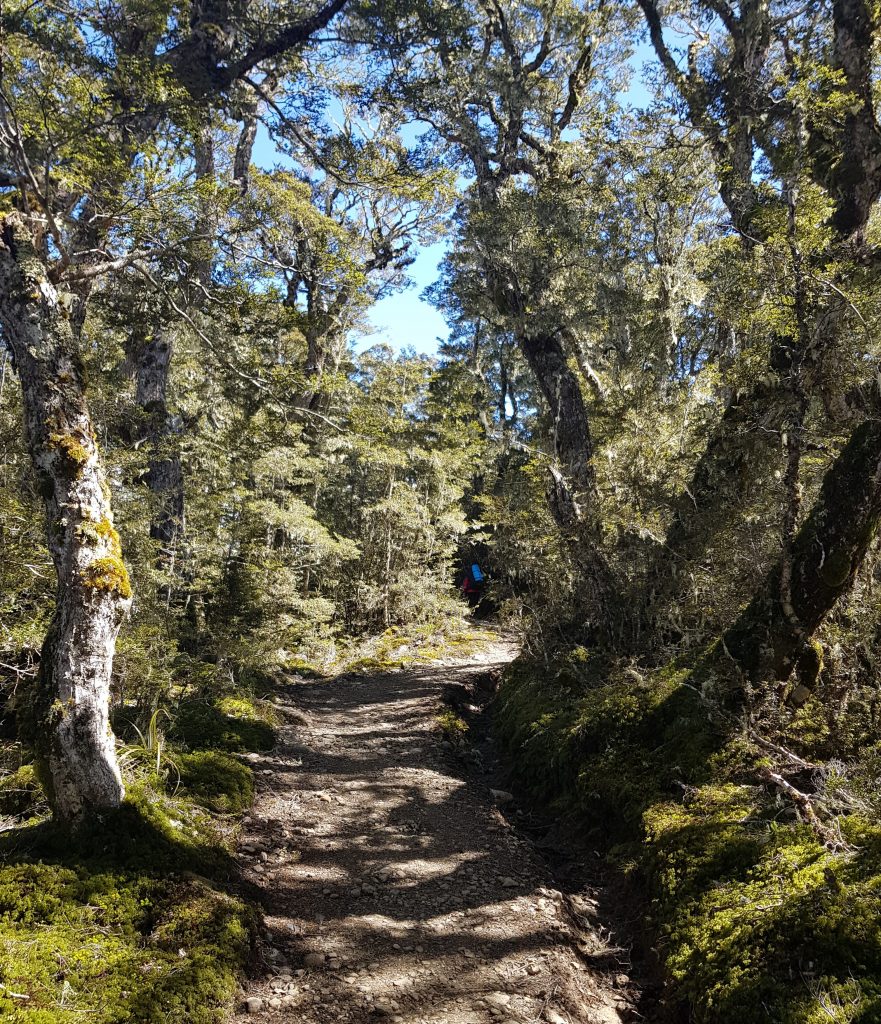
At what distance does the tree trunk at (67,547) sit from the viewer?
335 cm

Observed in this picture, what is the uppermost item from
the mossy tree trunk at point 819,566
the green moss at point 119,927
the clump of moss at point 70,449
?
the clump of moss at point 70,449

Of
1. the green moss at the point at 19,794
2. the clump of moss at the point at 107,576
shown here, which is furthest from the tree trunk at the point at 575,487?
the green moss at the point at 19,794

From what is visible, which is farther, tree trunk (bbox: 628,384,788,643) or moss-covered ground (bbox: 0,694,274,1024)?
tree trunk (bbox: 628,384,788,643)

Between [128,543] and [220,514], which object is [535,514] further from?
[128,543]

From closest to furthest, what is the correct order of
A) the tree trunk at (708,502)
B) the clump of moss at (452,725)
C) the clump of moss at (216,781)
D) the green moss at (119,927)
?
the green moss at (119,927), the clump of moss at (216,781), the tree trunk at (708,502), the clump of moss at (452,725)

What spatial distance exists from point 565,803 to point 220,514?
21.7ft

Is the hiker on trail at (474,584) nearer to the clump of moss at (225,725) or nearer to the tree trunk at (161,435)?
the tree trunk at (161,435)

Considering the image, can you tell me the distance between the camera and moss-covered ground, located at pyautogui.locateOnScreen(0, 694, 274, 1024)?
2525 millimetres

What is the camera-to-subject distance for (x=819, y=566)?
4.52 meters

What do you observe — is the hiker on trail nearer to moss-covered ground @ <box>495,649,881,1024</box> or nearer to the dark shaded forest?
the dark shaded forest

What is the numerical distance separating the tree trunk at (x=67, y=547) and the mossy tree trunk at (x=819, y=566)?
4878 mm

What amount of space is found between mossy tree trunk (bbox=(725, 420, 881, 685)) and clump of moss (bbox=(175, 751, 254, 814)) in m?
4.55

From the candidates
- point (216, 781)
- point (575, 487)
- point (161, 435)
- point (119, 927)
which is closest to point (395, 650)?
point (575, 487)

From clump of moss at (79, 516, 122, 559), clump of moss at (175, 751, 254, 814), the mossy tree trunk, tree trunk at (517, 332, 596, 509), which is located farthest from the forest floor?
tree trunk at (517, 332, 596, 509)
